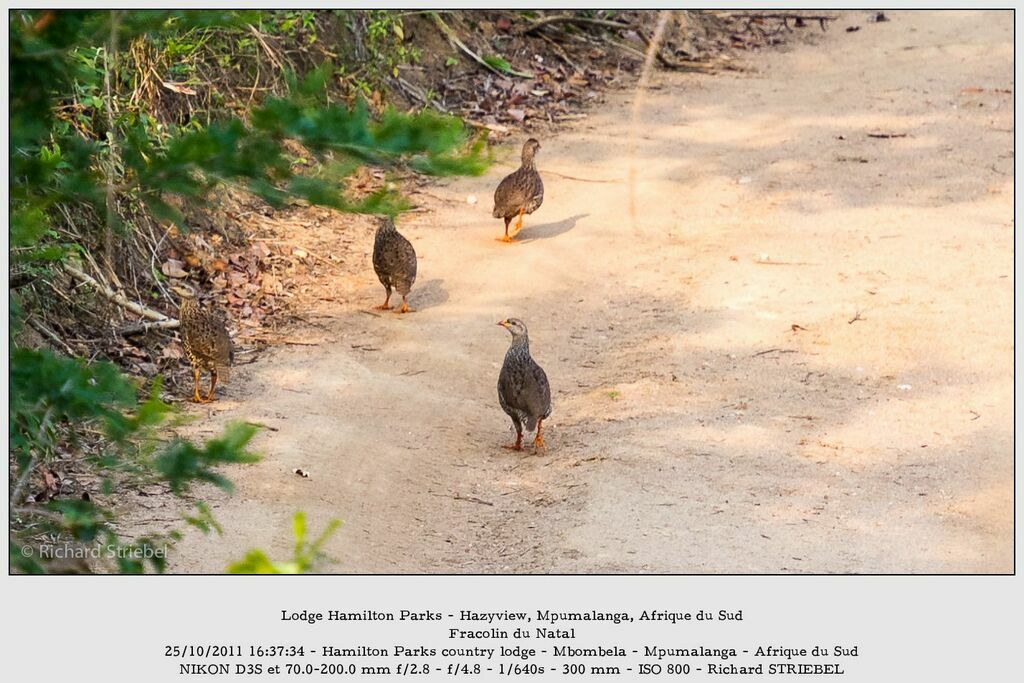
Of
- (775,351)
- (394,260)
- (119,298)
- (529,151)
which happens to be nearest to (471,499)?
(775,351)

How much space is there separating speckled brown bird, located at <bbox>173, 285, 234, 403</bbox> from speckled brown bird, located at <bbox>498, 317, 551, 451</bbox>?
1.74 meters

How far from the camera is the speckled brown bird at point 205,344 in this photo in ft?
25.2

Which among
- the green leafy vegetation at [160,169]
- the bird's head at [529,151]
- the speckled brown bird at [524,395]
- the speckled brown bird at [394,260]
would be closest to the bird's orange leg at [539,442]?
the speckled brown bird at [524,395]

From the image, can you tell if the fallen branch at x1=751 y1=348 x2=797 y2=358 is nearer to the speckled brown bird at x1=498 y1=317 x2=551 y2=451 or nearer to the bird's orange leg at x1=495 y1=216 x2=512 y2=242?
the speckled brown bird at x1=498 y1=317 x2=551 y2=451

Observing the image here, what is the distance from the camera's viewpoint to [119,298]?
28.2 ft

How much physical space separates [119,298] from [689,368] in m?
3.96

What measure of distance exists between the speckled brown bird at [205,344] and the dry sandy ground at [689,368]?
0.22m

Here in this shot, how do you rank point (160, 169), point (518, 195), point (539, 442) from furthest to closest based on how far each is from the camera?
point (518, 195) < point (539, 442) < point (160, 169)

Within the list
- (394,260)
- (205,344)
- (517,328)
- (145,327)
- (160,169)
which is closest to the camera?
(160,169)

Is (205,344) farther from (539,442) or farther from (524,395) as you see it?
(539,442)

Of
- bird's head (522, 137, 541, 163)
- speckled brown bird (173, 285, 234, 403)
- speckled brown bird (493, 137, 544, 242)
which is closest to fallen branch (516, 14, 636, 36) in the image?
bird's head (522, 137, 541, 163)

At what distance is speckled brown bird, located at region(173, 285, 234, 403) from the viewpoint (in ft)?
25.2

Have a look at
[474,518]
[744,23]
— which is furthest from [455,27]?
[474,518]

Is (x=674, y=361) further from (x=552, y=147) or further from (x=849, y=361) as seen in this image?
(x=552, y=147)
